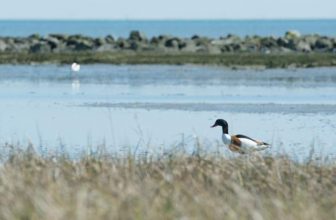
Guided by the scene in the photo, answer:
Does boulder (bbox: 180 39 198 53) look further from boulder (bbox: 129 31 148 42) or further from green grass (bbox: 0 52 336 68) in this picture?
boulder (bbox: 129 31 148 42)

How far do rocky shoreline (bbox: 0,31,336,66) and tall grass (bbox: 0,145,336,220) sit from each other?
3544 cm

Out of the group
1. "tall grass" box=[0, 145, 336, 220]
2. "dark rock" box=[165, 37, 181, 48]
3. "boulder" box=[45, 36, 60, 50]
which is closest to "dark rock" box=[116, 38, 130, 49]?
"dark rock" box=[165, 37, 181, 48]

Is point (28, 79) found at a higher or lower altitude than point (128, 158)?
lower

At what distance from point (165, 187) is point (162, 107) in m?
16.8

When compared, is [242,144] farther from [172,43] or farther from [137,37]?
[137,37]

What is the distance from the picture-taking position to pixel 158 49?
6184 cm

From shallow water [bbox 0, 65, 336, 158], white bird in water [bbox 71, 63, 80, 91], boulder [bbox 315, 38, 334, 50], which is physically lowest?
boulder [bbox 315, 38, 334, 50]

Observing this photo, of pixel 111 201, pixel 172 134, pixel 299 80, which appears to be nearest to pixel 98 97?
pixel 299 80

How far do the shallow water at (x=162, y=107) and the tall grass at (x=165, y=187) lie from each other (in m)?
1.30

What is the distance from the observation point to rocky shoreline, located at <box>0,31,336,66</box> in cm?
5216

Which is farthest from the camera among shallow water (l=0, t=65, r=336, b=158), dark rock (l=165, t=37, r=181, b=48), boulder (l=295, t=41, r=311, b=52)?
dark rock (l=165, t=37, r=181, b=48)

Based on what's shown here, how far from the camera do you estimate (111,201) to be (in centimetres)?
1020

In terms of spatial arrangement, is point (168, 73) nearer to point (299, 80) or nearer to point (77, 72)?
point (77, 72)

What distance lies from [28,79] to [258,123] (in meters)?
17.2
